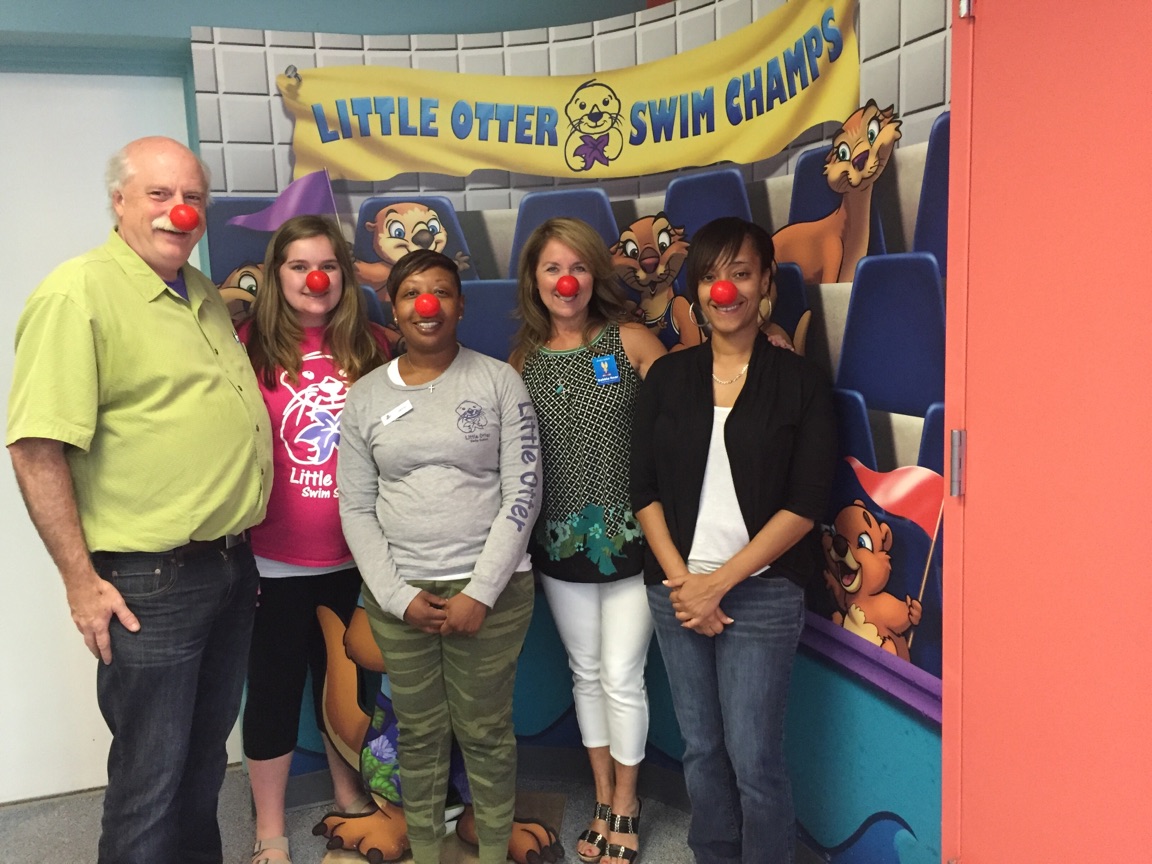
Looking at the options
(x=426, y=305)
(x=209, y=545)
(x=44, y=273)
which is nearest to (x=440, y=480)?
(x=426, y=305)

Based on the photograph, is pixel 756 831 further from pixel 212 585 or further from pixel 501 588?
pixel 212 585

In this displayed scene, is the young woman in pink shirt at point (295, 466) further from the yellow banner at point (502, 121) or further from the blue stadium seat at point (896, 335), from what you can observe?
the blue stadium seat at point (896, 335)

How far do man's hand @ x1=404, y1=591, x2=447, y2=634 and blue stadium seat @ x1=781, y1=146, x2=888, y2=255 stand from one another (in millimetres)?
1273

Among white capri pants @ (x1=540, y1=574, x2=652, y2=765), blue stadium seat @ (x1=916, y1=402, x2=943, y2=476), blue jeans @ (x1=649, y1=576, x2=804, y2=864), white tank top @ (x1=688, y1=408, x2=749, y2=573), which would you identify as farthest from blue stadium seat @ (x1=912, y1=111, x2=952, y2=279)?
white capri pants @ (x1=540, y1=574, x2=652, y2=765)

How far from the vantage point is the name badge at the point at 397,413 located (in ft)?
6.50

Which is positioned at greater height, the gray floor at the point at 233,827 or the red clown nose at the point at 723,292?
the red clown nose at the point at 723,292

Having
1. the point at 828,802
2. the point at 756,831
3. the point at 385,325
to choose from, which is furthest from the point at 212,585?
the point at 828,802

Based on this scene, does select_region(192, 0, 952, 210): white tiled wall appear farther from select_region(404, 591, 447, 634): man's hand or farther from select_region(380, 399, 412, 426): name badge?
select_region(404, 591, 447, 634): man's hand

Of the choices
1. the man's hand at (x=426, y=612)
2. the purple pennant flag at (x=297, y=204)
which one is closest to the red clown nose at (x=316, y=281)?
the purple pennant flag at (x=297, y=204)

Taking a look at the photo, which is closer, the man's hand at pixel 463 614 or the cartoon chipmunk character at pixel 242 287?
the man's hand at pixel 463 614

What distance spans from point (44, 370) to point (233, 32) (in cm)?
143

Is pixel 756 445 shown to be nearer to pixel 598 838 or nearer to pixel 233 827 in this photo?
pixel 598 838

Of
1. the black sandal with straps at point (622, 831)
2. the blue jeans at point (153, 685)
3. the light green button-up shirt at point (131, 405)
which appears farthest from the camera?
the black sandal with straps at point (622, 831)

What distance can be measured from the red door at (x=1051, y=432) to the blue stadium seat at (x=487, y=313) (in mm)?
1392
